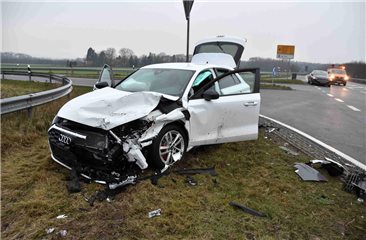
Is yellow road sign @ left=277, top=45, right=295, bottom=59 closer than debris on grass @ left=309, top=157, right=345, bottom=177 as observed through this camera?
No

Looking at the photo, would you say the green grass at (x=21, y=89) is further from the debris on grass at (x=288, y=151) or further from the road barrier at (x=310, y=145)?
the debris on grass at (x=288, y=151)

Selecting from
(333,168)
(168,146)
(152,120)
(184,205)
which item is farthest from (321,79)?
(184,205)

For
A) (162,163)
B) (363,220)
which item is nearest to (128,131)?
(162,163)

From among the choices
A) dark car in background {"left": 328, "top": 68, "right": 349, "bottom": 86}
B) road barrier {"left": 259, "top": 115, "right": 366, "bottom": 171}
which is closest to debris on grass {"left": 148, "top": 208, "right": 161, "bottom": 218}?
road barrier {"left": 259, "top": 115, "right": 366, "bottom": 171}

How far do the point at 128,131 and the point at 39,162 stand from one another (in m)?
1.69

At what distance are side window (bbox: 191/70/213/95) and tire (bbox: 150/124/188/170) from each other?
32.6 inches

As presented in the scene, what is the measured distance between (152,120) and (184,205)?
1.22m

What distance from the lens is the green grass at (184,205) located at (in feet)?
10.4

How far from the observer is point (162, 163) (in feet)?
14.7

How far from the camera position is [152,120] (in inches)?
166

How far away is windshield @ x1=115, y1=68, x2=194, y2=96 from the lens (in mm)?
5135

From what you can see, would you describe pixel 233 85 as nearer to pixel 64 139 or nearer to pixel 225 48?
pixel 64 139

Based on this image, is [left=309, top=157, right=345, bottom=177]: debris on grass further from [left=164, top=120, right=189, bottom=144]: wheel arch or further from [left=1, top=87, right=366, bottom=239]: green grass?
[left=164, top=120, right=189, bottom=144]: wheel arch

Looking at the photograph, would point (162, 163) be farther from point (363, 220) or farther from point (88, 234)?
point (363, 220)
